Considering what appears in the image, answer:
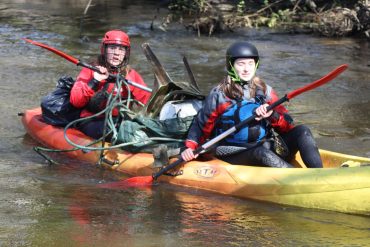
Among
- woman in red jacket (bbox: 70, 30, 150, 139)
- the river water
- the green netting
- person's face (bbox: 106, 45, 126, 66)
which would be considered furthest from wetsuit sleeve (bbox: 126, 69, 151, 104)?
the river water

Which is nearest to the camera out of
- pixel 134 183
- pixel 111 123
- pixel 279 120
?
pixel 279 120

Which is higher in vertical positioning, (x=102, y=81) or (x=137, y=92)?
(x=102, y=81)

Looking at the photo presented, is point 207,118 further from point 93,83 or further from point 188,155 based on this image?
point 93,83

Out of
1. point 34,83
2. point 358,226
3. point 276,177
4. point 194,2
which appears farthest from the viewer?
point 194,2

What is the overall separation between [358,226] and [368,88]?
5.53 metres

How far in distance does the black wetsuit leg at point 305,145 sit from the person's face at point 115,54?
182 centimetres

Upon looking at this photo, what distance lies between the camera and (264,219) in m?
5.00

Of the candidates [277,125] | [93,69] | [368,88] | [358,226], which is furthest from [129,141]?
[368,88]

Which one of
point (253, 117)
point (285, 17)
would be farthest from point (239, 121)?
point (285, 17)

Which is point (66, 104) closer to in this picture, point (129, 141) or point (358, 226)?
Result: point (129, 141)

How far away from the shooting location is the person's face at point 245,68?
5414 mm

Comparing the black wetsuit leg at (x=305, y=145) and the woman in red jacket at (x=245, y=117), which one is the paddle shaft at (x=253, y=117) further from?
the black wetsuit leg at (x=305, y=145)

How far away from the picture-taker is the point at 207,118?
217 inches

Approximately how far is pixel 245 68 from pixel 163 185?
1.15 m
